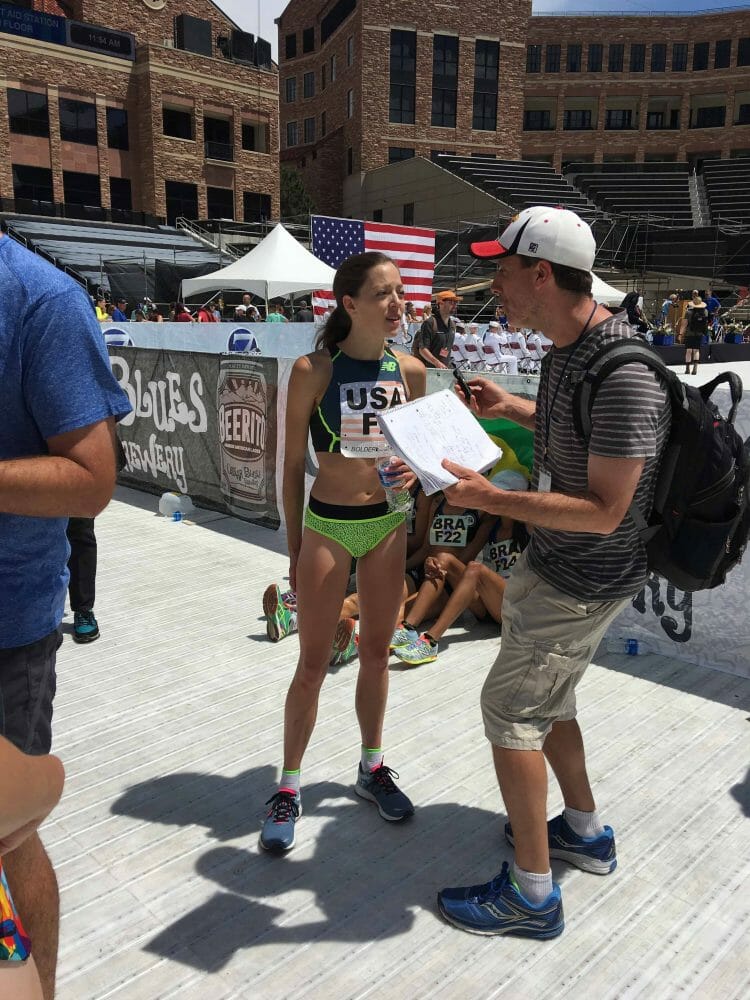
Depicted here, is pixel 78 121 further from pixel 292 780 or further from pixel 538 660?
pixel 538 660

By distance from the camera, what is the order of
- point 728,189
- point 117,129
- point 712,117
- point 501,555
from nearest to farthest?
point 501,555 → point 117,129 → point 728,189 → point 712,117

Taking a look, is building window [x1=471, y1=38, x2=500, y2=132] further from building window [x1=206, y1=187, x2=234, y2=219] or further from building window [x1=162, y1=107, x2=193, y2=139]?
building window [x1=162, y1=107, x2=193, y2=139]

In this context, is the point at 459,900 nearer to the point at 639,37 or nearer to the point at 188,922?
the point at 188,922

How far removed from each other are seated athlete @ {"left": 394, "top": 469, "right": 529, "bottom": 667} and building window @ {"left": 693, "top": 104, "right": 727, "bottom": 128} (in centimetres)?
7046

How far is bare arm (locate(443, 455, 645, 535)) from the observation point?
2.03 meters

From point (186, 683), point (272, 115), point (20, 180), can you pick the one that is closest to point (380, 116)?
point (272, 115)

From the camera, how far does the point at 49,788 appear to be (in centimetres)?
116

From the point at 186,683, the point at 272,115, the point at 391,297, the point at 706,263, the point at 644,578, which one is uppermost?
the point at 272,115

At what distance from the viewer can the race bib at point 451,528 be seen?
5195mm

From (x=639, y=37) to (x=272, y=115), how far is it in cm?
3538

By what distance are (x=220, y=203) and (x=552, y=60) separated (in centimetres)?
3470

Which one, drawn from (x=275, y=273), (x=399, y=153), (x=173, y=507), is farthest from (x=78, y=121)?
(x=173, y=507)

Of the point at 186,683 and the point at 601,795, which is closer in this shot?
the point at 601,795

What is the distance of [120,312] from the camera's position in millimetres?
20453
